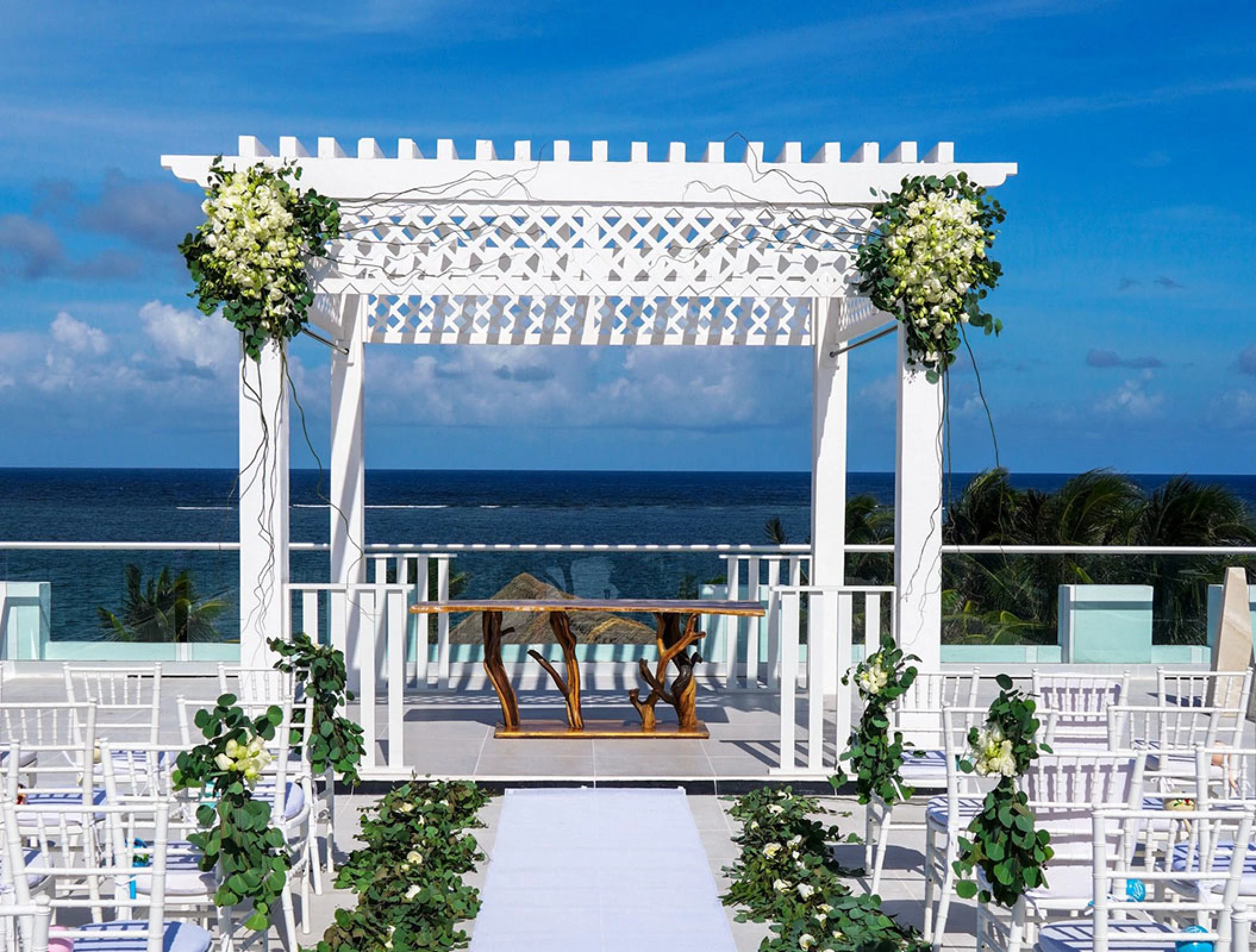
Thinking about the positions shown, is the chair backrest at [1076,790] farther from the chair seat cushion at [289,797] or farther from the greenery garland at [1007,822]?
the chair seat cushion at [289,797]

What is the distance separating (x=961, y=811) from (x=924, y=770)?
92cm

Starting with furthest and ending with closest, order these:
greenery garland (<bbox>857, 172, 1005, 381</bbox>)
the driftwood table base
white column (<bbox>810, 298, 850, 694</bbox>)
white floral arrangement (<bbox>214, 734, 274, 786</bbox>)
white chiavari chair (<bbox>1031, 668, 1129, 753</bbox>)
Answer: white column (<bbox>810, 298, 850, 694</bbox>)
the driftwood table base
greenery garland (<bbox>857, 172, 1005, 381</bbox>)
white chiavari chair (<bbox>1031, 668, 1129, 753</bbox>)
white floral arrangement (<bbox>214, 734, 274, 786</bbox>)

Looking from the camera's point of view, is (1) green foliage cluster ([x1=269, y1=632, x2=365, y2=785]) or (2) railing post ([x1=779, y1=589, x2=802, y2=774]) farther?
(2) railing post ([x1=779, y1=589, x2=802, y2=774])

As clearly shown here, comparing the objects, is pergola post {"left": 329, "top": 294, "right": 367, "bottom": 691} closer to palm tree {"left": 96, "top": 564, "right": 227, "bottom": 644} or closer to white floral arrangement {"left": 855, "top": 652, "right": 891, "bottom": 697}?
palm tree {"left": 96, "top": 564, "right": 227, "bottom": 644}

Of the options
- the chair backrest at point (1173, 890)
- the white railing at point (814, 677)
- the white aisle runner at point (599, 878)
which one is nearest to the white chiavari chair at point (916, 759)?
the white railing at point (814, 677)

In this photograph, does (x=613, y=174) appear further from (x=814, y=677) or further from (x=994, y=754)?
(x=994, y=754)

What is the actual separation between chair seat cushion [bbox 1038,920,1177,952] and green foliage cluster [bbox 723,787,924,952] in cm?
67

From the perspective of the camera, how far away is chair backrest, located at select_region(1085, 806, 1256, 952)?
2.88 meters

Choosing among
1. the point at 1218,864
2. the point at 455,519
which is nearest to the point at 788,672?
the point at 1218,864

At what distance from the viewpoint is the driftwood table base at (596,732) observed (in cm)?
733

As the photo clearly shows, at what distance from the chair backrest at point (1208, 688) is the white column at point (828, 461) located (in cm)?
216

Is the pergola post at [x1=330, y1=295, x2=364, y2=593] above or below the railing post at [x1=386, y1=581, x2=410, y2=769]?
above

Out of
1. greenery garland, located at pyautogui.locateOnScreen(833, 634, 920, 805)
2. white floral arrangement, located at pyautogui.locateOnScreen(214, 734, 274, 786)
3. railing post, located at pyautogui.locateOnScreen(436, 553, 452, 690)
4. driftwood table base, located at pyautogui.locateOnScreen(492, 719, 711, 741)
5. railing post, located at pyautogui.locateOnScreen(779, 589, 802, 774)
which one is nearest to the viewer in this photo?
white floral arrangement, located at pyautogui.locateOnScreen(214, 734, 274, 786)

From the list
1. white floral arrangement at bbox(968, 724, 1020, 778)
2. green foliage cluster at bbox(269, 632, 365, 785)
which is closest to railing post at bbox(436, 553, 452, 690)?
green foliage cluster at bbox(269, 632, 365, 785)
